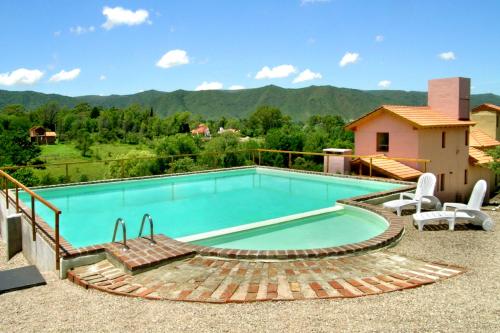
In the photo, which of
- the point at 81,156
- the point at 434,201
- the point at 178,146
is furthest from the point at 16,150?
the point at 434,201

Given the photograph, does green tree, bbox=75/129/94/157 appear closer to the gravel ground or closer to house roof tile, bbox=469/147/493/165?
house roof tile, bbox=469/147/493/165

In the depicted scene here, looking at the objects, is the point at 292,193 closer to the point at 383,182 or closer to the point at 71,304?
the point at 383,182

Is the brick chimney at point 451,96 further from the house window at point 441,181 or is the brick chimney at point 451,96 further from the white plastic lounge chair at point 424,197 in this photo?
the white plastic lounge chair at point 424,197

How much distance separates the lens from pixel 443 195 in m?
21.7

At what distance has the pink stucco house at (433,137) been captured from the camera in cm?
1772

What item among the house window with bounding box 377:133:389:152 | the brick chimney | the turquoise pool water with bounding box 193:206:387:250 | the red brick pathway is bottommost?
the turquoise pool water with bounding box 193:206:387:250

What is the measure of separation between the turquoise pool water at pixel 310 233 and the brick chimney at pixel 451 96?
15.8 m

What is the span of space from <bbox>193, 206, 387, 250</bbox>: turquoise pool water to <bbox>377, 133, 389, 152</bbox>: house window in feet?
37.2

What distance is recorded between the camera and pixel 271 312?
373cm

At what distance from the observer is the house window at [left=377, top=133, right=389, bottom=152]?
62.5ft

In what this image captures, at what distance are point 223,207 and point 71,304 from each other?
6.06 m

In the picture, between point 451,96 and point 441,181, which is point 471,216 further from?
point 451,96

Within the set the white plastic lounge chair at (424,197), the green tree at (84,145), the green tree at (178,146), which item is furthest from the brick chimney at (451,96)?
the green tree at (84,145)

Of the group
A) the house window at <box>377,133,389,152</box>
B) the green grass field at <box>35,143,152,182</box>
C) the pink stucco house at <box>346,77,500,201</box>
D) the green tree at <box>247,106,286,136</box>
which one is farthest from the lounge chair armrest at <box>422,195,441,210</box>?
the green tree at <box>247,106,286,136</box>
